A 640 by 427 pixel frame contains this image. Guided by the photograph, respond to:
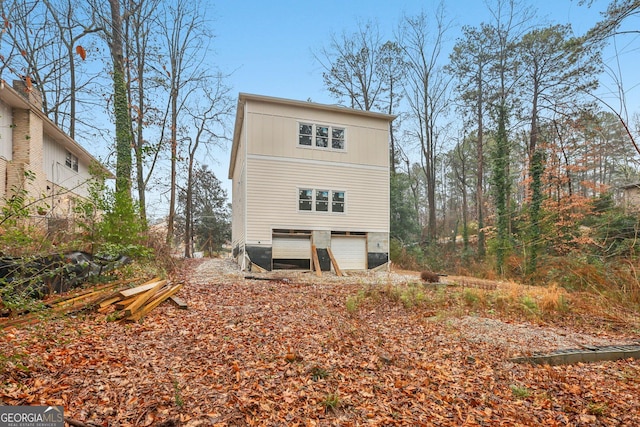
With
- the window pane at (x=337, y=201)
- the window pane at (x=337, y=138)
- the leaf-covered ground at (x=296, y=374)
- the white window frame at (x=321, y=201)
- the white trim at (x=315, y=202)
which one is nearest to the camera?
the leaf-covered ground at (x=296, y=374)

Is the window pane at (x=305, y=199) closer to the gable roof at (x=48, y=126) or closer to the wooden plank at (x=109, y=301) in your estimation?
the gable roof at (x=48, y=126)

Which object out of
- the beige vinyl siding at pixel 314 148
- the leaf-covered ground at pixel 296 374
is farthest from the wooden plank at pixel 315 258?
the leaf-covered ground at pixel 296 374

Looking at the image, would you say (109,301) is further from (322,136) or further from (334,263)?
(322,136)

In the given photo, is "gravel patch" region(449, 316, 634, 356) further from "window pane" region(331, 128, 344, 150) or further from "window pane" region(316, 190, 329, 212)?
"window pane" region(331, 128, 344, 150)

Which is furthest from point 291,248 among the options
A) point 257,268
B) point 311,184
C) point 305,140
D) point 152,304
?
point 152,304

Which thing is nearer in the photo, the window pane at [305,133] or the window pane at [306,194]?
the window pane at [306,194]

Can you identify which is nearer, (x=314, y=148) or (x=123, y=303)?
(x=123, y=303)

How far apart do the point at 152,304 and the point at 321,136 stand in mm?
9661

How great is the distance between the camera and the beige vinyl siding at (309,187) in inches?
476

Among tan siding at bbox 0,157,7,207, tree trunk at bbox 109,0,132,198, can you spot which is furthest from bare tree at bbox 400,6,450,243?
tan siding at bbox 0,157,7,207

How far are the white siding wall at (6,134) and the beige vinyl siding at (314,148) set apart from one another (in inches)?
316

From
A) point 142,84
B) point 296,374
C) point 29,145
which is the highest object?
point 142,84

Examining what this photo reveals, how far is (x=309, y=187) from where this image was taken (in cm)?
1273

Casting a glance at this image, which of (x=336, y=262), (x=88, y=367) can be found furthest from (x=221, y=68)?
(x=88, y=367)
